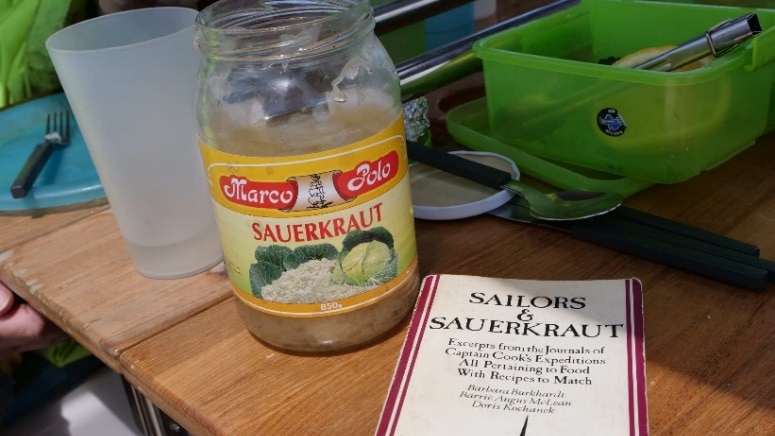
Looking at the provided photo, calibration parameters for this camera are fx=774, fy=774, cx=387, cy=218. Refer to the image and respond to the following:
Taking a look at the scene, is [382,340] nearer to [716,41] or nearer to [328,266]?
[328,266]

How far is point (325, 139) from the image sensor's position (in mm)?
453

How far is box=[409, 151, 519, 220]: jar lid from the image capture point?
2.05 feet

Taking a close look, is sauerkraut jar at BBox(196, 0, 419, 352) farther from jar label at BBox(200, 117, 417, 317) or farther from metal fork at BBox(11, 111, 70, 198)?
metal fork at BBox(11, 111, 70, 198)

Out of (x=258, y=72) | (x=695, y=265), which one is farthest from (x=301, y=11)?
(x=695, y=265)

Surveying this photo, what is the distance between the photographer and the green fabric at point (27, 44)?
0.93m

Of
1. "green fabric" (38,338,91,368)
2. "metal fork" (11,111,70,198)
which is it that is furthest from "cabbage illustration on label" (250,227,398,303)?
"green fabric" (38,338,91,368)

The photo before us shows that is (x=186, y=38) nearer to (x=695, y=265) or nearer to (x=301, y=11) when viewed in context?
(x=301, y=11)

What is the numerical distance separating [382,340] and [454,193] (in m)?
0.20

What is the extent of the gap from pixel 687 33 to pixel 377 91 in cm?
39

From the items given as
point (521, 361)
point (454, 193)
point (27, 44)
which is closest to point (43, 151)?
point (27, 44)

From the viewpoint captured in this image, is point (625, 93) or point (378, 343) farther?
point (625, 93)

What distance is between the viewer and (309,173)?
0.43m

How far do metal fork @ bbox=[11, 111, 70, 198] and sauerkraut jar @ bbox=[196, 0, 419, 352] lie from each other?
0.34 m

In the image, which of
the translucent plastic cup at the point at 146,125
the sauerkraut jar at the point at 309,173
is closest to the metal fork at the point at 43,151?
the translucent plastic cup at the point at 146,125
